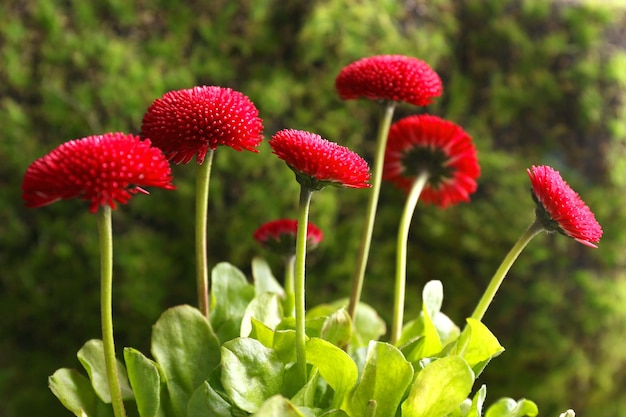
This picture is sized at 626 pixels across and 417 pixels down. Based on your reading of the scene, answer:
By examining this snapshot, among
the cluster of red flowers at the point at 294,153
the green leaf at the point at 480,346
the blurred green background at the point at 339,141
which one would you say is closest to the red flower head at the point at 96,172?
the cluster of red flowers at the point at 294,153

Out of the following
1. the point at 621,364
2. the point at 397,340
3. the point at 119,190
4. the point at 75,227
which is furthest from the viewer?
the point at 621,364

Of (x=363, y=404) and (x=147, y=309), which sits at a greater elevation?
(x=363, y=404)

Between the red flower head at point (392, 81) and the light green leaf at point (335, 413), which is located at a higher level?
the red flower head at point (392, 81)

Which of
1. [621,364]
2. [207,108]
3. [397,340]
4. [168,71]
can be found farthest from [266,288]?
[621,364]

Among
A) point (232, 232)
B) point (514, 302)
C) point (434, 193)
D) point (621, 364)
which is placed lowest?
point (621, 364)

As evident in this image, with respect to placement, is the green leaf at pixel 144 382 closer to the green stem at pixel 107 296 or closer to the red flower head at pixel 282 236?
the green stem at pixel 107 296

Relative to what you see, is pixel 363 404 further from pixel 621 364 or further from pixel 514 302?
pixel 621 364
